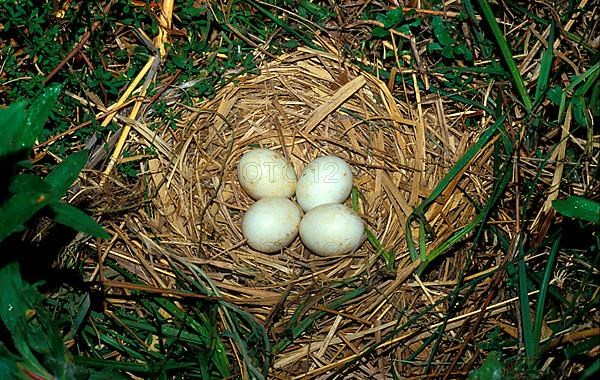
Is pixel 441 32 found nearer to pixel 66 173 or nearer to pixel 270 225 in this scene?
pixel 270 225

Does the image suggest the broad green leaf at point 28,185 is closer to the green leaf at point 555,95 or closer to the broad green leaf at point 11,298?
the broad green leaf at point 11,298

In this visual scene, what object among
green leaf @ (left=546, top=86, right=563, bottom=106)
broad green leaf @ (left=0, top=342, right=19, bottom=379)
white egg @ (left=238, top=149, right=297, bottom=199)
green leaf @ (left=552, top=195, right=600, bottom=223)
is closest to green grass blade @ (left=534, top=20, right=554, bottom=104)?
green leaf @ (left=546, top=86, right=563, bottom=106)

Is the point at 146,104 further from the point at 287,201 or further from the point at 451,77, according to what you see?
the point at 451,77

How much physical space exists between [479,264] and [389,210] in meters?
0.28

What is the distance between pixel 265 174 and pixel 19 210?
0.80 meters

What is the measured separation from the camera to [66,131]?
2.00m

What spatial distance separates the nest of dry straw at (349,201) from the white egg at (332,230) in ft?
0.13

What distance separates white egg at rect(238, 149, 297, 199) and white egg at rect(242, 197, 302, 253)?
0.05 m

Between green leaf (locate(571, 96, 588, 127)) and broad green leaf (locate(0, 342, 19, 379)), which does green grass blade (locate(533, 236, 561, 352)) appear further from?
broad green leaf (locate(0, 342, 19, 379))

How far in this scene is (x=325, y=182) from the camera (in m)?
1.99

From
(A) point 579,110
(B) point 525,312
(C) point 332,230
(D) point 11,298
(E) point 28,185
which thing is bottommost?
(B) point 525,312

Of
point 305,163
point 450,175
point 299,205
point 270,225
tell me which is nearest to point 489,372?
point 450,175

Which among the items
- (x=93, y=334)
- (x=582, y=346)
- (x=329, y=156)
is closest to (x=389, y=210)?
(x=329, y=156)

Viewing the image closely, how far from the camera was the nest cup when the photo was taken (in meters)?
1.92
